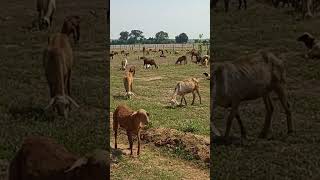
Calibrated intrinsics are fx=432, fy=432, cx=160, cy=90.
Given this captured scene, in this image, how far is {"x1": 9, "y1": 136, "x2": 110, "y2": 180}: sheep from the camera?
4395 millimetres

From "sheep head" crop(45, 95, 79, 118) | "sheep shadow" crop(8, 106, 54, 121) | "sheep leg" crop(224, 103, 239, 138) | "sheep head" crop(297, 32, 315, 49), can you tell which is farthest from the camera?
"sheep head" crop(297, 32, 315, 49)

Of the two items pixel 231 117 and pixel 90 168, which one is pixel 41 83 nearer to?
pixel 231 117

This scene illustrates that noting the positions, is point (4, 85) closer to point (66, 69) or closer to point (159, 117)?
point (66, 69)

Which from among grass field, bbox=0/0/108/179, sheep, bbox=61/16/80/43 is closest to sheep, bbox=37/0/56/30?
grass field, bbox=0/0/108/179

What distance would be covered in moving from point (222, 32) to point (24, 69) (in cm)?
527

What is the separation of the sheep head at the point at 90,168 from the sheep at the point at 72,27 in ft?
18.0

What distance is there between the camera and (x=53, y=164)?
4.66m

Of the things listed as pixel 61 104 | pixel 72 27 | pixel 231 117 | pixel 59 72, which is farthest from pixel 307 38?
pixel 61 104

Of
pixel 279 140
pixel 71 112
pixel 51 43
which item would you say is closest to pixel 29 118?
pixel 71 112

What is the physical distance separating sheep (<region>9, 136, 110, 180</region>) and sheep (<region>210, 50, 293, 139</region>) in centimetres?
395

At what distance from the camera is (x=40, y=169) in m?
4.68

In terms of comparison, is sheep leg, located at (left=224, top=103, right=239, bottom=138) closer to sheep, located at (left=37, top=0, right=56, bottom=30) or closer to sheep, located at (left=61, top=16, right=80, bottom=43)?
sheep, located at (left=61, top=16, right=80, bottom=43)

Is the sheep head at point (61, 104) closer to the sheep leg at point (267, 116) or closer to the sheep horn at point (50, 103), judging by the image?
the sheep horn at point (50, 103)

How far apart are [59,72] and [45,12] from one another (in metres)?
3.03
